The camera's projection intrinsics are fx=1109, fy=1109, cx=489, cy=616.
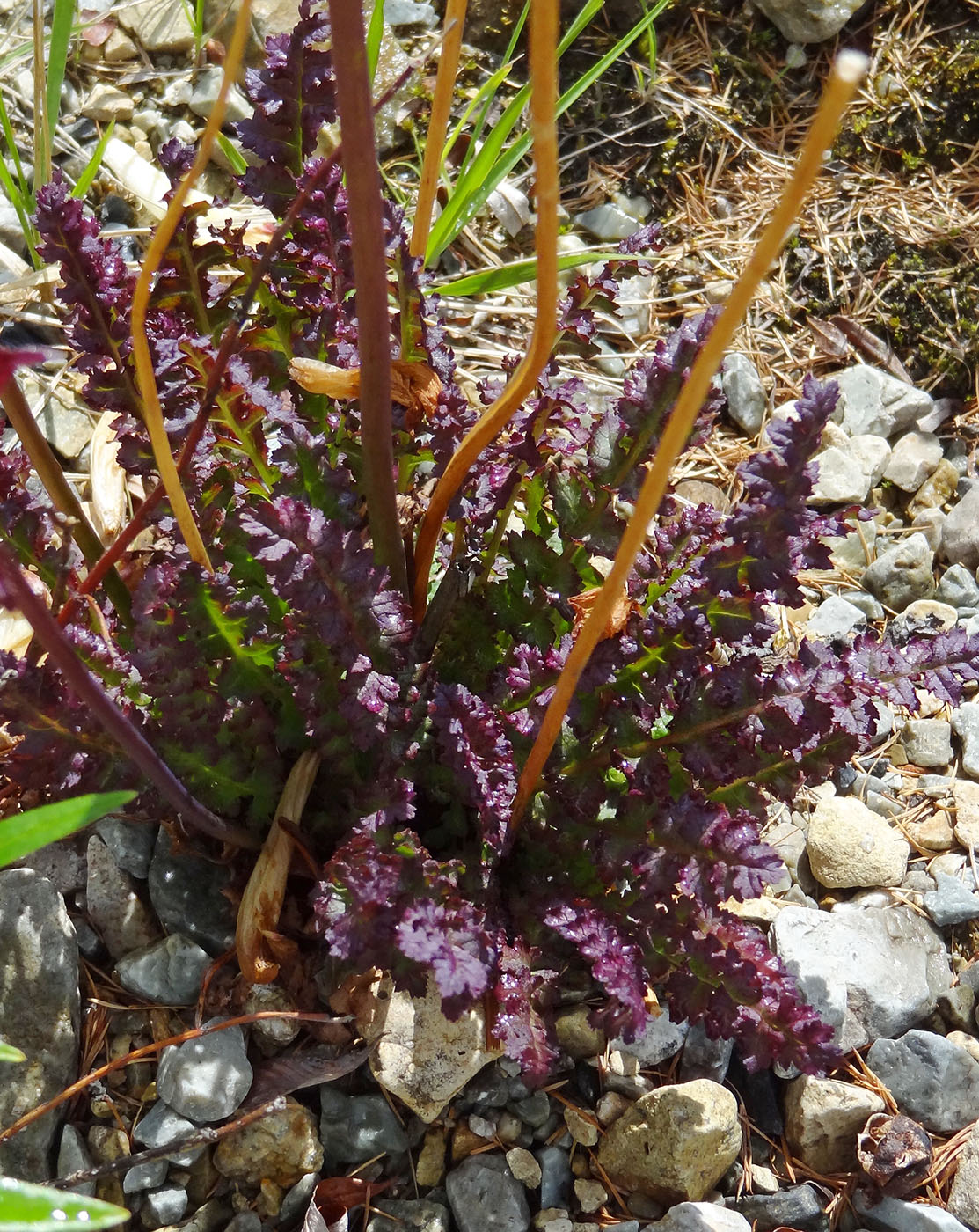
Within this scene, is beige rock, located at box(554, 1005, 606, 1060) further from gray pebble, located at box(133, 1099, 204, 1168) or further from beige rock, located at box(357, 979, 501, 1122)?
gray pebble, located at box(133, 1099, 204, 1168)

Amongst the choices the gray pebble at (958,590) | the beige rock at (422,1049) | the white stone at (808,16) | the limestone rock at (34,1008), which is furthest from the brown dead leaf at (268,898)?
the white stone at (808,16)

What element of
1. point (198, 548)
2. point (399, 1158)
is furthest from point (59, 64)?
point (399, 1158)

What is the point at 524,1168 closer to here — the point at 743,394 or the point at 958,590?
the point at 958,590

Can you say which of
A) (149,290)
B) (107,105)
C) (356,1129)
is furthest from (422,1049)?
(107,105)

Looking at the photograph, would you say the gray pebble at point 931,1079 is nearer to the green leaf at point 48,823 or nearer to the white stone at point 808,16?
the green leaf at point 48,823

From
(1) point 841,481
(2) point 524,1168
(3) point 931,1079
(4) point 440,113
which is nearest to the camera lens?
(4) point 440,113

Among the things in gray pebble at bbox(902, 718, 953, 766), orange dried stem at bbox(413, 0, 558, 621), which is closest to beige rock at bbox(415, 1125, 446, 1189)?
orange dried stem at bbox(413, 0, 558, 621)
